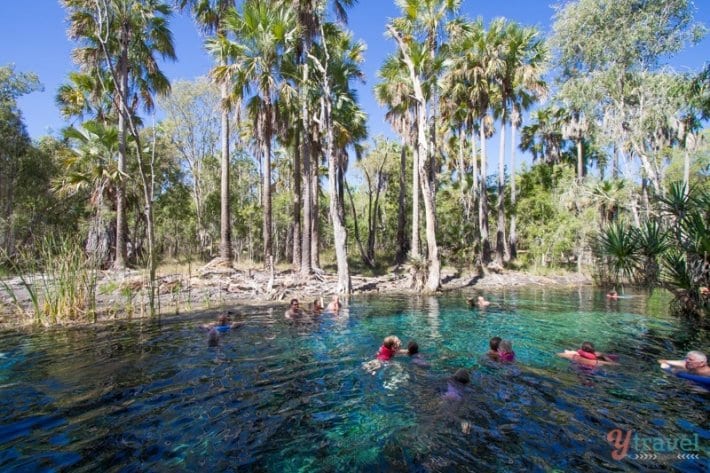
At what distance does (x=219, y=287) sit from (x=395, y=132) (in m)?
16.9

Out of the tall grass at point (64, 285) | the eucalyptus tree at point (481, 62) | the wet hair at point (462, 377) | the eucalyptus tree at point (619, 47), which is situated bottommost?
the wet hair at point (462, 377)

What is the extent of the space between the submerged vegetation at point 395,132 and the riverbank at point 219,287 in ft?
2.77

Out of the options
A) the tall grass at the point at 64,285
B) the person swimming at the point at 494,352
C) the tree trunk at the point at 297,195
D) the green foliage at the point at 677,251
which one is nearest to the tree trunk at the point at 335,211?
the tree trunk at the point at 297,195

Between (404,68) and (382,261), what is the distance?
16017 mm

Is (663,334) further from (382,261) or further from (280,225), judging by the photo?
(280,225)

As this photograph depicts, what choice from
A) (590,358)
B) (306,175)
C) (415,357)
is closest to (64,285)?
(415,357)

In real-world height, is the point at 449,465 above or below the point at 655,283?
below

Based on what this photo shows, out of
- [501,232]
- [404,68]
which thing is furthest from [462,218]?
[404,68]

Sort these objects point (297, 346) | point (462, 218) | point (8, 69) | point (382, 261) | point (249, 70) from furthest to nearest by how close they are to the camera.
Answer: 1. point (462, 218)
2. point (382, 261)
3. point (8, 69)
4. point (249, 70)
5. point (297, 346)

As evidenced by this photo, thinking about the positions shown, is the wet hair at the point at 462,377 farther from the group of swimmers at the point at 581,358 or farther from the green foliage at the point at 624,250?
the green foliage at the point at 624,250

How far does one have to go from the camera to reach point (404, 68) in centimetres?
2364

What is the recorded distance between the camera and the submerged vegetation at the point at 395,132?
38.1 feet

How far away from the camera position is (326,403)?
6.06m

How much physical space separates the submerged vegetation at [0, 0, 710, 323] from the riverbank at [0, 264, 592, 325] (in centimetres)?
84
